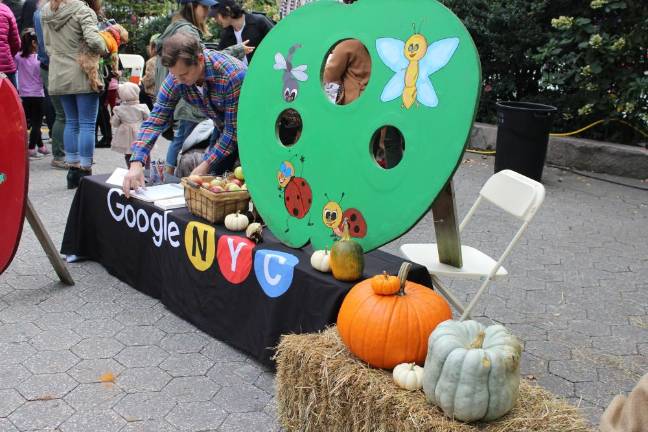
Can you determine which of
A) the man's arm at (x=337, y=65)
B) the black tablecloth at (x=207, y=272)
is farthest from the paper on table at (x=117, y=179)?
the man's arm at (x=337, y=65)

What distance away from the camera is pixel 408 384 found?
93.7 inches

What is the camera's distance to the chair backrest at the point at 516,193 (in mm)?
3053

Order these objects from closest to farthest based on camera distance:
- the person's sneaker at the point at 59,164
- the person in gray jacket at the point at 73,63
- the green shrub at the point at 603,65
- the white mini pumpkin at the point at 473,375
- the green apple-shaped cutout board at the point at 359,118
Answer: the white mini pumpkin at the point at 473,375, the green apple-shaped cutout board at the point at 359,118, the person in gray jacket at the point at 73,63, the person's sneaker at the point at 59,164, the green shrub at the point at 603,65

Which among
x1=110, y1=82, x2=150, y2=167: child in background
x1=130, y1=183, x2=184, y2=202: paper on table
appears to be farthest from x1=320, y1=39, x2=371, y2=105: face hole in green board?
x1=110, y1=82, x2=150, y2=167: child in background

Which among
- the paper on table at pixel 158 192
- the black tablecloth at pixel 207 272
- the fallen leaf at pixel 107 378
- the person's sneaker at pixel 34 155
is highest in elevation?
the paper on table at pixel 158 192

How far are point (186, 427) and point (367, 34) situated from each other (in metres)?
2.02

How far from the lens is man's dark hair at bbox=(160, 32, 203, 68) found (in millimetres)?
3680

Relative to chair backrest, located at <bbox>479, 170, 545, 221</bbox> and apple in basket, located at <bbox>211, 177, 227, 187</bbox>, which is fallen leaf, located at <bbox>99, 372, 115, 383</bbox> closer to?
apple in basket, located at <bbox>211, 177, 227, 187</bbox>

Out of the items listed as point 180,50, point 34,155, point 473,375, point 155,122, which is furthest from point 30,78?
point 473,375

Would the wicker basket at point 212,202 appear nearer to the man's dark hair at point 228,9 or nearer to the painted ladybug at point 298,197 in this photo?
the painted ladybug at point 298,197

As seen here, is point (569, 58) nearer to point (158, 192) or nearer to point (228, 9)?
point (228, 9)

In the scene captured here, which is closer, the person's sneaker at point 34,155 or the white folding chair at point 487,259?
the white folding chair at point 487,259

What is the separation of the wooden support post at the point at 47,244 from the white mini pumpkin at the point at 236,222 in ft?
4.46

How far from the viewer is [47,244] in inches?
165
